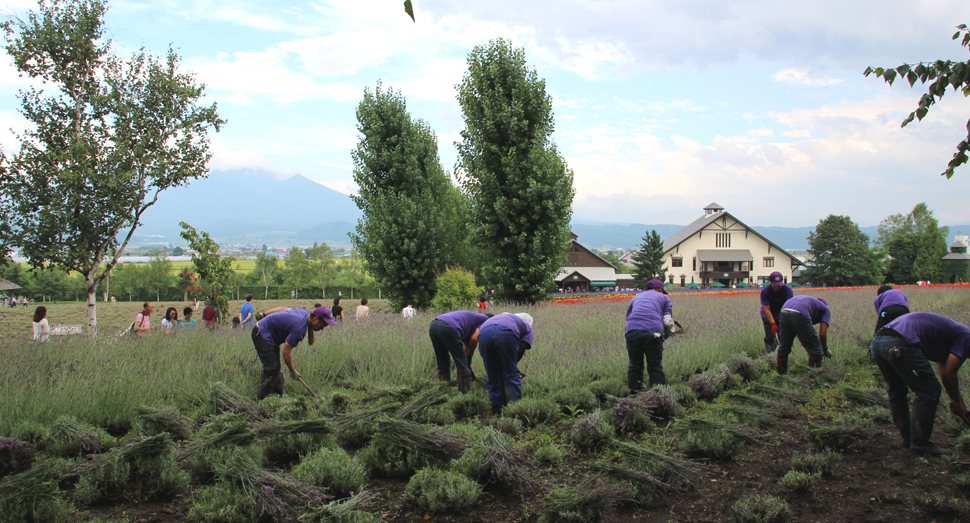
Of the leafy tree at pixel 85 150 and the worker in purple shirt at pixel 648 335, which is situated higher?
the leafy tree at pixel 85 150

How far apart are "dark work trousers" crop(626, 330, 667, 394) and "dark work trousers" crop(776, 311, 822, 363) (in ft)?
7.37

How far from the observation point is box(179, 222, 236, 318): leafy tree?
15.5 meters

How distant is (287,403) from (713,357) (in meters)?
6.33

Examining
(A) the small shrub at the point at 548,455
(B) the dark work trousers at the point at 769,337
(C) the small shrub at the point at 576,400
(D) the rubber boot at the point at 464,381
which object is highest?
(B) the dark work trousers at the point at 769,337

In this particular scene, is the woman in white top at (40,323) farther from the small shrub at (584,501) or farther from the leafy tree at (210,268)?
the small shrub at (584,501)

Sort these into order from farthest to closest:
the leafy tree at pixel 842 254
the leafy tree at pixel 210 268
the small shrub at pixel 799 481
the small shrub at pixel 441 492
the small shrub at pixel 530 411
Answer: the leafy tree at pixel 842 254, the leafy tree at pixel 210 268, the small shrub at pixel 530 411, the small shrub at pixel 799 481, the small shrub at pixel 441 492

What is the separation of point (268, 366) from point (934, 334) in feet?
22.9

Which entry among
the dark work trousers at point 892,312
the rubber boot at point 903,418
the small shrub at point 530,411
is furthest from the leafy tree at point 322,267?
the rubber boot at point 903,418

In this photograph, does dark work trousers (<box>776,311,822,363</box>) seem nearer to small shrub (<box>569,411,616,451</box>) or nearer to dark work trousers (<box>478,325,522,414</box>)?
small shrub (<box>569,411,616,451</box>)

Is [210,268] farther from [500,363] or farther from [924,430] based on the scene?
[924,430]

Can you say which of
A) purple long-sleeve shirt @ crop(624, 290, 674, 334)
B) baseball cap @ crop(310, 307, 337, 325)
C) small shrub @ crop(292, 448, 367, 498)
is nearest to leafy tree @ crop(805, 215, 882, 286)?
purple long-sleeve shirt @ crop(624, 290, 674, 334)

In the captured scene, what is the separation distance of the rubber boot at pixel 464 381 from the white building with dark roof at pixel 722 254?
65384mm

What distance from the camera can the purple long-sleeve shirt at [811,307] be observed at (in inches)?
291

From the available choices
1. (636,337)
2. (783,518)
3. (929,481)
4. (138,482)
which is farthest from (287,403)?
(929,481)
